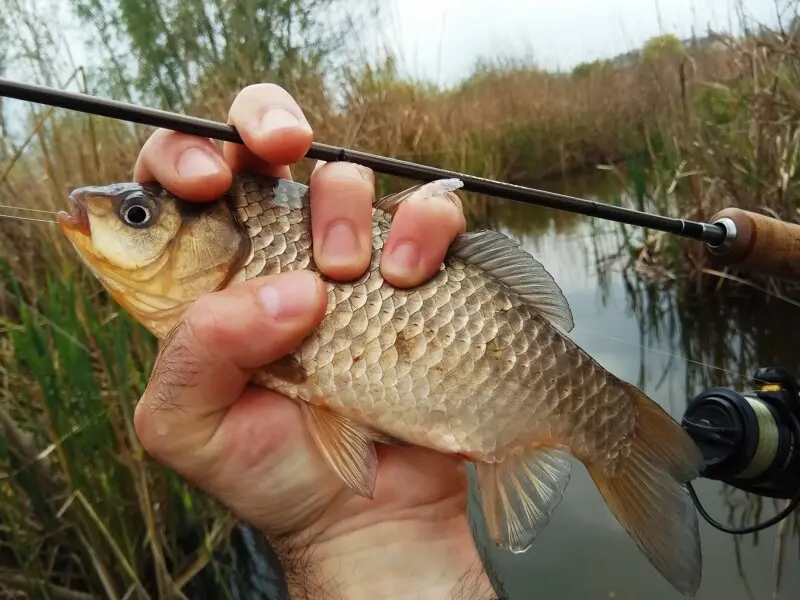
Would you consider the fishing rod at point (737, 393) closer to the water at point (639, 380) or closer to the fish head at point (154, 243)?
the fish head at point (154, 243)

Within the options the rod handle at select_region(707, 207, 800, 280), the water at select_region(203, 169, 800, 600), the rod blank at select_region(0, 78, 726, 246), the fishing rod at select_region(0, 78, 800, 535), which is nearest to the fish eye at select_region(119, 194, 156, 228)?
the rod blank at select_region(0, 78, 726, 246)

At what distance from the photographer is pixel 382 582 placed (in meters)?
1.27

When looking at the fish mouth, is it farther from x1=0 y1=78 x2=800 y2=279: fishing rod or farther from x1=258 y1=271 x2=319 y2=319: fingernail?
x1=258 y1=271 x2=319 y2=319: fingernail

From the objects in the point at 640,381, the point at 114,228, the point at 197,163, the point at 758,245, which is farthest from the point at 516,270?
the point at 640,381

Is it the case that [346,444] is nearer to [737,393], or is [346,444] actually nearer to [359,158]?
[359,158]

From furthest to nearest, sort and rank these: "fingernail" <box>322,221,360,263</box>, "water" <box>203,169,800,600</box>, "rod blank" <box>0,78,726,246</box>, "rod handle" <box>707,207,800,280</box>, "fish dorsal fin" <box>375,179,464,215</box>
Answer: "water" <box>203,169,800,600</box>, "rod handle" <box>707,207,800,280</box>, "fish dorsal fin" <box>375,179,464,215</box>, "fingernail" <box>322,221,360,263</box>, "rod blank" <box>0,78,726,246</box>

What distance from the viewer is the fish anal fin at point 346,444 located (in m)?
1.08

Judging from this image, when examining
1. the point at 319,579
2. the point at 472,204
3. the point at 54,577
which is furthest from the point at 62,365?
the point at 472,204

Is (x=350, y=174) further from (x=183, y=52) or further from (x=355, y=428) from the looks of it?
(x=183, y=52)

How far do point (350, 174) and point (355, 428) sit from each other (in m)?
0.44

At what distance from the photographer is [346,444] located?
43.3 inches

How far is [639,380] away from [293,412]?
2.72m

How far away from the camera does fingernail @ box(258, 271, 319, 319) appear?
992mm

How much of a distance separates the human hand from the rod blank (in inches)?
1.7
